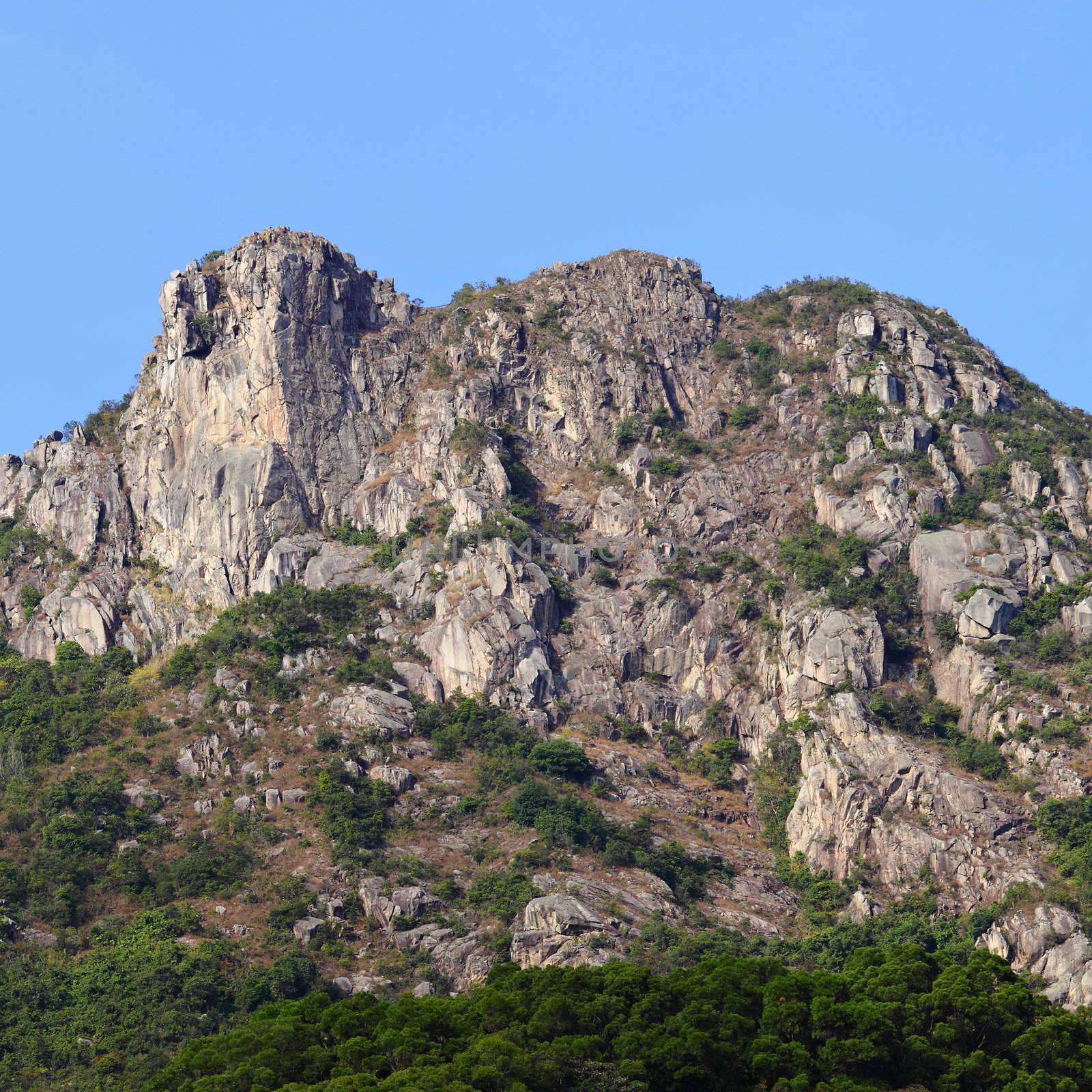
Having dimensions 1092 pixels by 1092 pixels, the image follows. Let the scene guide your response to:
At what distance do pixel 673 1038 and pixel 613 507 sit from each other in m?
57.4

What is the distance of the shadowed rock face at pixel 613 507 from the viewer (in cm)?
12206

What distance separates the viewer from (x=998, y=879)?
110 meters

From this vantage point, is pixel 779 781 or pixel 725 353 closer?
pixel 779 781

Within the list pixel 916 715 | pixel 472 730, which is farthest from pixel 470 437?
pixel 916 715

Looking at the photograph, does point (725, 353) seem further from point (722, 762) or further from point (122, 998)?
point (122, 998)

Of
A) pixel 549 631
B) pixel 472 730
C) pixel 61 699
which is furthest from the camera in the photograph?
pixel 549 631

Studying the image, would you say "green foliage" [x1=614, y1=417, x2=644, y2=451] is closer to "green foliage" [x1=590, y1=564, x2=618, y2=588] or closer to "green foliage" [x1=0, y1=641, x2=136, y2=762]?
"green foliage" [x1=590, y1=564, x2=618, y2=588]

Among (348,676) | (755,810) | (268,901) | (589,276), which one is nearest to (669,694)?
(755,810)

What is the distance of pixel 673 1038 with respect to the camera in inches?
3297

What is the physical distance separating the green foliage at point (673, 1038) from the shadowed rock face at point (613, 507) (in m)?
24.6

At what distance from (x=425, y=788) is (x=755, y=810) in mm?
18303

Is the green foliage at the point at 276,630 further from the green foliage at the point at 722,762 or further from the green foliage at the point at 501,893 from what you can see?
the green foliage at the point at 722,762

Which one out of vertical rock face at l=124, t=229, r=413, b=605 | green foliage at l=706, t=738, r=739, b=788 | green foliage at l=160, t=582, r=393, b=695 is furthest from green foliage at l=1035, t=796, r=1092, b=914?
vertical rock face at l=124, t=229, r=413, b=605

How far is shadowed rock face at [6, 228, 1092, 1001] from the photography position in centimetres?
12206
